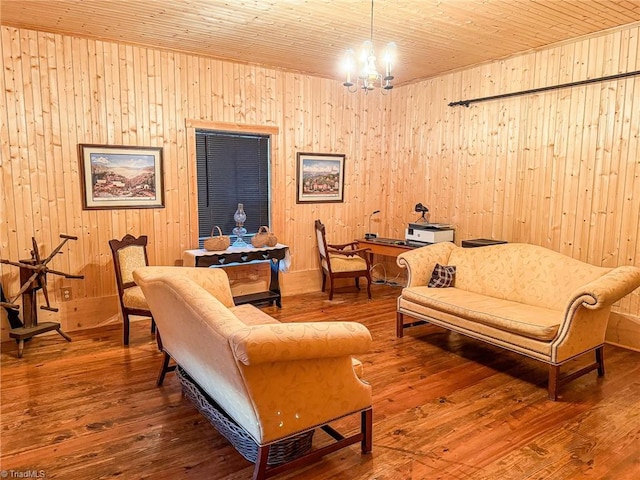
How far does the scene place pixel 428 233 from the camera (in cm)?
551

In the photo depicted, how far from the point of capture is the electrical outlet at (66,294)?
4.47 metres

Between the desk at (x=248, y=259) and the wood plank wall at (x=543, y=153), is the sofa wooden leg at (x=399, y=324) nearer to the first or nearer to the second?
the desk at (x=248, y=259)

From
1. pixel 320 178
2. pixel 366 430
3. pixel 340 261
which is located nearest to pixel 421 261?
pixel 340 261

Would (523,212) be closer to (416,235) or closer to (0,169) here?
(416,235)

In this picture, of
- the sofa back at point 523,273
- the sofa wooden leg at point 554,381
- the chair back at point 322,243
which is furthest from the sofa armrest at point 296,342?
the chair back at point 322,243

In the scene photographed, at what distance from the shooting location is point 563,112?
4.48 meters

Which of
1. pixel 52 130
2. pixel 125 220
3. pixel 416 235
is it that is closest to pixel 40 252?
pixel 125 220

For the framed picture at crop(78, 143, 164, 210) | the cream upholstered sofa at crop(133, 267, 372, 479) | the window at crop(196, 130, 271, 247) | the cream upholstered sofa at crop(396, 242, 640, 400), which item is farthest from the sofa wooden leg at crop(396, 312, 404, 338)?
the framed picture at crop(78, 143, 164, 210)

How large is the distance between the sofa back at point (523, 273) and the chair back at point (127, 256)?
3204mm

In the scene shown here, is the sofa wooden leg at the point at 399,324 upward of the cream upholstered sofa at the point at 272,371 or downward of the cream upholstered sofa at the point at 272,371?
downward

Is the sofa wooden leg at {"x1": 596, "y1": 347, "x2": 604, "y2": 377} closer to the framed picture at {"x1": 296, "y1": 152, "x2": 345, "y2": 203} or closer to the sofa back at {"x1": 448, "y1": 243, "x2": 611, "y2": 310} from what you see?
the sofa back at {"x1": 448, "y1": 243, "x2": 611, "y2": 310}

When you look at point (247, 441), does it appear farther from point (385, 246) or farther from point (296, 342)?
point (385, 246)

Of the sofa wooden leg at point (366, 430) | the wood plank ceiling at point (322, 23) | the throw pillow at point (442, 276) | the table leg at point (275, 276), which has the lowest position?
the sofa wooden leg at point (366, 430)

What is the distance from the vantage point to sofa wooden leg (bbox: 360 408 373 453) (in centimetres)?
245
